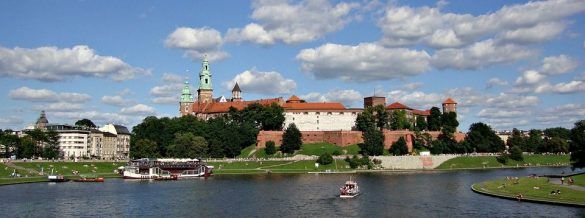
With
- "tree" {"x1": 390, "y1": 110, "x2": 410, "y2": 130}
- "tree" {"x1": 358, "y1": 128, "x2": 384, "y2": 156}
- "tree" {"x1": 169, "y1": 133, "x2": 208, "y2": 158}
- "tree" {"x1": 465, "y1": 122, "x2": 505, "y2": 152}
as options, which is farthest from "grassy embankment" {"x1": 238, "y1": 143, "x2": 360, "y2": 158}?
"tree" {"x1": 465, "y1": 122, "x2": 505, "y2": 152}

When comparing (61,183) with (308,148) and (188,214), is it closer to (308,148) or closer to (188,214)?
(188,214)

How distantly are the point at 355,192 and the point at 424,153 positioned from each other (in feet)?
204

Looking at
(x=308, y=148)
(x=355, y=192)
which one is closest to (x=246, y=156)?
(x=308, y=148)

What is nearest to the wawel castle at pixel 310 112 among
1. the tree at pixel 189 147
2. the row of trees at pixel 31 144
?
the tree at pixel 189 147

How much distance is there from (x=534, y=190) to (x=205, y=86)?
12459 cm

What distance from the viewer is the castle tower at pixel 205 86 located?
567ft

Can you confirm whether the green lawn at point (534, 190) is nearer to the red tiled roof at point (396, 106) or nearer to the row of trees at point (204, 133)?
the row of trees at point (204, 133)

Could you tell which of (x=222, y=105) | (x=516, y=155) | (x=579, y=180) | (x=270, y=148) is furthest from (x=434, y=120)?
(x=579, y=180)

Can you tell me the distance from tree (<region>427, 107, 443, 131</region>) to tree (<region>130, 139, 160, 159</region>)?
222 ft

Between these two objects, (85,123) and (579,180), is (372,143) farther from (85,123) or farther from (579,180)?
(85,123)

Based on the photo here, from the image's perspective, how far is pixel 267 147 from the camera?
429 feet

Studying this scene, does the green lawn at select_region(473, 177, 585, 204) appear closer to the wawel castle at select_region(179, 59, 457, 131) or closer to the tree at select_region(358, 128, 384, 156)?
the tree at select_region(358, 128, 384, 156)

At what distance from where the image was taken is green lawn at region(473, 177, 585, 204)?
2025 inches

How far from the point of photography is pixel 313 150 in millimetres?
131250
